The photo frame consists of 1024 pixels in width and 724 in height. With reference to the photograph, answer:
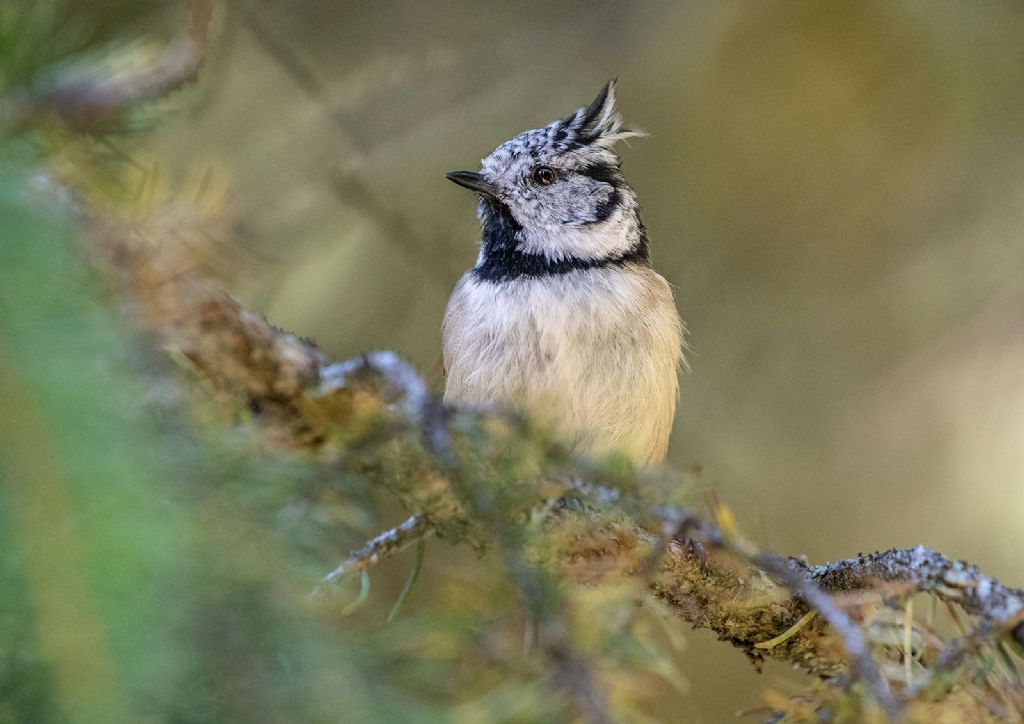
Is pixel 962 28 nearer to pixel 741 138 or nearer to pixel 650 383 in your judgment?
pixel 741 138

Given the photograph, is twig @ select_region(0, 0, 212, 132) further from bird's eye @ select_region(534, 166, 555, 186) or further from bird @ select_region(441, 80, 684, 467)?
bird's eye @ select_region(534, 166, 555, 186)

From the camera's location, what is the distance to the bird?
9.00 ft

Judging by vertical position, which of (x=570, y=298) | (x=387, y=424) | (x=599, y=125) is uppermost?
(x=599, y=125)

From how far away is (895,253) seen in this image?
387cm

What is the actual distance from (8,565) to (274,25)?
10.7ft

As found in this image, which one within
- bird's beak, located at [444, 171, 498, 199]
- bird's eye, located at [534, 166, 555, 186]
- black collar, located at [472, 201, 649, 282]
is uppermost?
bird's eye, located at [534, 166, 555, 186]

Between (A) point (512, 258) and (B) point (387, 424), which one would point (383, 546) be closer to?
(B) point (387, 424)

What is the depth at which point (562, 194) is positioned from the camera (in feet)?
10.9

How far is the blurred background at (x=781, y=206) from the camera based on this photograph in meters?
3.63

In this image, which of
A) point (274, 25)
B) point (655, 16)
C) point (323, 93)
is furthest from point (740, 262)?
point (274, 25)

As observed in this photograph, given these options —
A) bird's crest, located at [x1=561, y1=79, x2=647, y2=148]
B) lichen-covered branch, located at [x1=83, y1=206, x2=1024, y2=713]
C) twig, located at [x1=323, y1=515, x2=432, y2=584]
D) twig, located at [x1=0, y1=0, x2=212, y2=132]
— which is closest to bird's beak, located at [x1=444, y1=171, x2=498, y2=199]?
bird's crest, located at [x1=561, y1=79, x2=647, y2=148]

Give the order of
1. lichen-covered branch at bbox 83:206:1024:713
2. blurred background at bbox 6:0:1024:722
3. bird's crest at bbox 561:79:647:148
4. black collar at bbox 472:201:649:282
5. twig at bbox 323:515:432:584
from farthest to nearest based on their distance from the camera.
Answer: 1. blurred background at bbox 6:0:1024:722
2. bird's crest at bbox 561:79:647:148
3. black collar at bbox 472:201:649:282
4. twig at bbox 323:515:432:584
5. lichen-covered branch at bbox 83:206:1024:713

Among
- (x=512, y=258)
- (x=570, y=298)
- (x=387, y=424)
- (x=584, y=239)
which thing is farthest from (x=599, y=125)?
(x=387, y=424)

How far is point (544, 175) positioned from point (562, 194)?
9 cm
